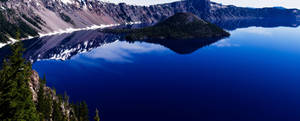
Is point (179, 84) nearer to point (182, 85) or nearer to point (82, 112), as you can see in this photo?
point (182, 85)

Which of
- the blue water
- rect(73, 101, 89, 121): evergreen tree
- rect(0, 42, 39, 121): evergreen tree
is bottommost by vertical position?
the blue water

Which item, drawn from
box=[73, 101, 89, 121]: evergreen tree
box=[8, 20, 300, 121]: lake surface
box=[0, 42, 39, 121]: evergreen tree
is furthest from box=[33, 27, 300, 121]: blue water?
box=[0, 42, 39, 121]: evergreen tree

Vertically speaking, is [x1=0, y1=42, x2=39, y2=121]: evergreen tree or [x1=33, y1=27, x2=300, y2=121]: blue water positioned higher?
[x1=0, y1=42, x2=39, y2=121]: evergreen tree

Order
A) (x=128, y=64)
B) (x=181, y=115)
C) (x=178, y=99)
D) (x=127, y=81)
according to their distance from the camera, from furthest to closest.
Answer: (x=128, y=64), (x=127, y=81), (x=178, y=99), (x=181, y=115)

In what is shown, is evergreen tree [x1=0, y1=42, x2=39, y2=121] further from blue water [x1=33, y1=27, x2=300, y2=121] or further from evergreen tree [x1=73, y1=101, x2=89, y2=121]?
blue water [x1=33, y1=27, x2=300, y2=121]

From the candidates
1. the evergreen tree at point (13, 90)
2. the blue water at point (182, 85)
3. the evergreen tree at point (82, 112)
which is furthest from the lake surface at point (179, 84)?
the evergreen tree at point (13, 90)

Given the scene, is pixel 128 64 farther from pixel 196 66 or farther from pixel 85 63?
pixel 196 66

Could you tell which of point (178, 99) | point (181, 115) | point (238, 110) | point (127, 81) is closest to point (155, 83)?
point (127, 81)

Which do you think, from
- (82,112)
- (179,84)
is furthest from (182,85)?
(82,112)
